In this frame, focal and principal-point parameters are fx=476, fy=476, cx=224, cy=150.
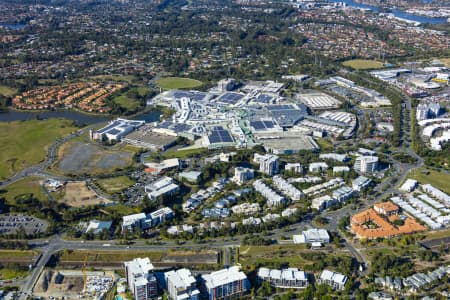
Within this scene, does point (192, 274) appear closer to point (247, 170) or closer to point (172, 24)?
point (247, 170)

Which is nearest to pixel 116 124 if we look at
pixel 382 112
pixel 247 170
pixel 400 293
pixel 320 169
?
pixel 247 170

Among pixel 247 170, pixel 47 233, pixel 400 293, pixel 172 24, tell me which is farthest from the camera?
pixel 172 24

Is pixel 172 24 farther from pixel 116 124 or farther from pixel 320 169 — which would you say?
pixel 320 169

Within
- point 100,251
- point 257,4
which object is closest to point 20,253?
point 100,251

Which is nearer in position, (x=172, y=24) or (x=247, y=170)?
(x=247, y=170)

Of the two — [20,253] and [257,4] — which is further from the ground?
[257,4]

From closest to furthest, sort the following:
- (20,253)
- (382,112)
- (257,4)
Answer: (20,253), (382,112), (257,4)

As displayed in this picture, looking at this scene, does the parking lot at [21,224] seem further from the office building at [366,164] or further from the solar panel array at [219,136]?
the office building at [366,164]

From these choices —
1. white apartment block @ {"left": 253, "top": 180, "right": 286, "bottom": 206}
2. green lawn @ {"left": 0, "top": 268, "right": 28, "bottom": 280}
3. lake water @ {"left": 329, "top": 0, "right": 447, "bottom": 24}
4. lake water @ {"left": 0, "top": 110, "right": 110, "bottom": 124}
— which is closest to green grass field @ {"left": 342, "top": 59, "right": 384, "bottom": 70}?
lake water @ {"left": 0, "top": 110, "right": 110, "bottom": 124}
